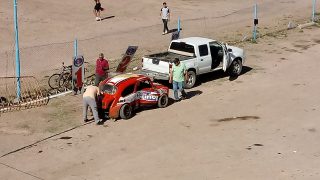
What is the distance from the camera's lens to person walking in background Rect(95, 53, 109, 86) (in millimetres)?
20156

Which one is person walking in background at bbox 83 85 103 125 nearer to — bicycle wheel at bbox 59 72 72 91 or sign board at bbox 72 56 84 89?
sign board at bbox 72 56 84 89

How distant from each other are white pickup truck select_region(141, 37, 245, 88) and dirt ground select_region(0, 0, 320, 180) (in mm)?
674

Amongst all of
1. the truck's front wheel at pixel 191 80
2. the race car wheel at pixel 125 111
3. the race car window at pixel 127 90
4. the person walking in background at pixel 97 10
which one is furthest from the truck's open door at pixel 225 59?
the person walking in background at pixel 97 10

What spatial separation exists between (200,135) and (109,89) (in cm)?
338

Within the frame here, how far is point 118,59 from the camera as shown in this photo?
26.1m

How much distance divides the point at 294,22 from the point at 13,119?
24.2 m

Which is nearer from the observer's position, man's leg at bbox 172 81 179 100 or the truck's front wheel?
man's leg at bbox 172 81 179 100

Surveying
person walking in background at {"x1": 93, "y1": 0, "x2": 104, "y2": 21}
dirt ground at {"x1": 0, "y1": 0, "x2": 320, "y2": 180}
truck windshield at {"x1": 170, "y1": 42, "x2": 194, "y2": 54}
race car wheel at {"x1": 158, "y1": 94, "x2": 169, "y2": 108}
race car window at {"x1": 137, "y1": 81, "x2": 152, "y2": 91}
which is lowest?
dirt ground at {"x1": 0, "y1": 0, "x2": 320, "y2": 180}

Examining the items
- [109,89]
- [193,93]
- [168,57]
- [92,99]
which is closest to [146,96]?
[109,89]

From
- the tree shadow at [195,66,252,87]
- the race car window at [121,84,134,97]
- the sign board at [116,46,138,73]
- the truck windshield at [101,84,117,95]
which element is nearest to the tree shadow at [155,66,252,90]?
the tree shadow at [195,66,252,87]

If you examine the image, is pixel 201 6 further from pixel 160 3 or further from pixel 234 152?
pixel 234 152

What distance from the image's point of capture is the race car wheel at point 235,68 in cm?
2344

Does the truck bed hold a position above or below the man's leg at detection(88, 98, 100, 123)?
above

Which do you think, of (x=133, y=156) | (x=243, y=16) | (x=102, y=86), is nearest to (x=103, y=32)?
(x=243, y=16)
